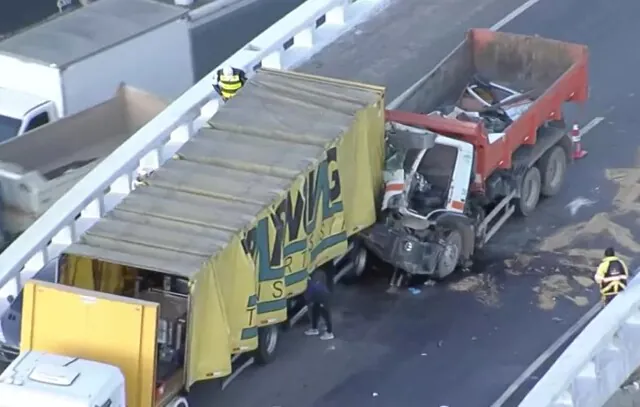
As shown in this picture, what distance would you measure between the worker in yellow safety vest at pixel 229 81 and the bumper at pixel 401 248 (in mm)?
2801

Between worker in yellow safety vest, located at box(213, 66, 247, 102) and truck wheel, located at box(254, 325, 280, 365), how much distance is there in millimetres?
3723

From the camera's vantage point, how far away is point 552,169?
2334cm

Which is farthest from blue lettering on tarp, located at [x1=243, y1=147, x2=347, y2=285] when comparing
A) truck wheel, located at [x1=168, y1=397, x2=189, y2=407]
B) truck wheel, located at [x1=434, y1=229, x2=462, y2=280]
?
truck wheel, located at [x1=168, y1=397, x2=189, y2=407]

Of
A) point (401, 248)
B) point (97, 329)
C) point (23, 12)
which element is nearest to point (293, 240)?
point (401, 248)

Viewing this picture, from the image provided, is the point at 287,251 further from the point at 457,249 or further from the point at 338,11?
the point at 338,11

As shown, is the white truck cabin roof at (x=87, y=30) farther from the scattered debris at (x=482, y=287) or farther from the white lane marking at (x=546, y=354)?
the white lane marking at (x=546, y=354)

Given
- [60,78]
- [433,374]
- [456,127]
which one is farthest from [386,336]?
[60,78]

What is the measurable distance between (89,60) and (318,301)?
604cm

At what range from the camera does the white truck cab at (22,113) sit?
2375 cm

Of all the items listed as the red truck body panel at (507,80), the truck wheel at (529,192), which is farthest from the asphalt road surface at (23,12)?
the truck wheel at (529,192)

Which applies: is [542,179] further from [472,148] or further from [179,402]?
[179,402]

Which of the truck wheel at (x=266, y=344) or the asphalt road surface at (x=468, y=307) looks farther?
the truck wheel at (x=266, y=344)

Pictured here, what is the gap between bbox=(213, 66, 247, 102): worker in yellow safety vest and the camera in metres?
22.2

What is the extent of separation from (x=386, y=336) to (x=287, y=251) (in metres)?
1.99
